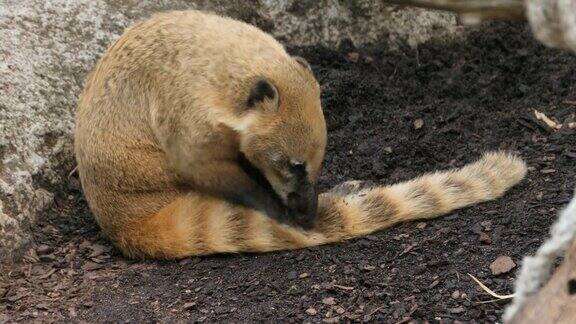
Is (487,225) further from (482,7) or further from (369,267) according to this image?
(482,7)

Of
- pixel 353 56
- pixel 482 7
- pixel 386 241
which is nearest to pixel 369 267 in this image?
pixel 386 241

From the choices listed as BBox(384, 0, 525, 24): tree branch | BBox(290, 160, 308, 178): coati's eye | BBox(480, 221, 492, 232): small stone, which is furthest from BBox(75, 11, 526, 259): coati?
BBox(384, 0, 525, 24): tree branch

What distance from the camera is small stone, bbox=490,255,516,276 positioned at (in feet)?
12.7

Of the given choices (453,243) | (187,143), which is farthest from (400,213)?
(187,143)

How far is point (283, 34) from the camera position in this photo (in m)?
6.46

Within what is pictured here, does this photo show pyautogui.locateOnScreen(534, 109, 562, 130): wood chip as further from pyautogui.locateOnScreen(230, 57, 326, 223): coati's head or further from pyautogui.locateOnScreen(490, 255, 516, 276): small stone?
pyautogui.locateOnScreen(230, 57, 326, 223): coati's head

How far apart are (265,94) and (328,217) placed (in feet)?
2.48

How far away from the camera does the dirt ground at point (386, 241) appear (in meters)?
3.90

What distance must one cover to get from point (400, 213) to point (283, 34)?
2.46 meters

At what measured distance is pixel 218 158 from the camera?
15.0 ft

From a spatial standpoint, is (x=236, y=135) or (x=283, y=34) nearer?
(x=236, y=135)

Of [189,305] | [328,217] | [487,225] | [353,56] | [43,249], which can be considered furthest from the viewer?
[353,56]

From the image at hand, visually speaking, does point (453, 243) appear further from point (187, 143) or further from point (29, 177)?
point (29, 177)

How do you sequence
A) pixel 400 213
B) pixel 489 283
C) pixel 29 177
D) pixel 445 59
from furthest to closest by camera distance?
pixel 445 59 < pixel 29 177 < pixel 400 213 < pixel 489 283
